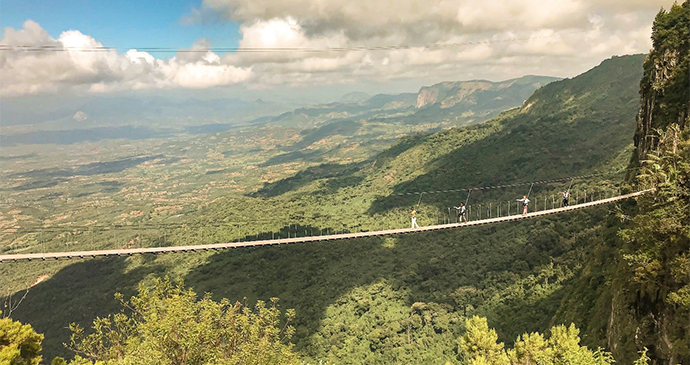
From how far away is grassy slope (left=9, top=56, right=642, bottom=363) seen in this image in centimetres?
3838

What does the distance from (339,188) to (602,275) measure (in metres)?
75.7

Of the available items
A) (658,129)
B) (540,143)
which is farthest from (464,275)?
(540,143)

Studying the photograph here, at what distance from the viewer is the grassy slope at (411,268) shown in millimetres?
38375

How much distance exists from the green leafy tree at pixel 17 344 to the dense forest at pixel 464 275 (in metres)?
0.05

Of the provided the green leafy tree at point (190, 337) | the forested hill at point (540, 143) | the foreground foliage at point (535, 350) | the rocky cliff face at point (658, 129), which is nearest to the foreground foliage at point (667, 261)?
the rocky cliff face at point (658, 129)

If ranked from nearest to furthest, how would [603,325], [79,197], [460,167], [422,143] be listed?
1. [603,325]
2. [460,167]
3. [422,143]
4. [79,197]

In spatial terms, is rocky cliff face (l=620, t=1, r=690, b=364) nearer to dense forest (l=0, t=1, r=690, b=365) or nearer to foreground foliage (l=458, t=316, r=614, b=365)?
dense forest (l=0, t=1, r=690, b=365)

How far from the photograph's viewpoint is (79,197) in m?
162

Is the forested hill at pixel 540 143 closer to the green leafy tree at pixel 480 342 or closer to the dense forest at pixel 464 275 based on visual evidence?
the dense forest at pixel 464 275

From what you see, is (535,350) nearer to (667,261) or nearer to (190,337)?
(667,261)

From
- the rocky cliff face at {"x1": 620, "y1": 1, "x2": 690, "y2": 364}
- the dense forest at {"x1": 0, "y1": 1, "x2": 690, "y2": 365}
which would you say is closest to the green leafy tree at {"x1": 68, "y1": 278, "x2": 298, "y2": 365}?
the dense forest at {"x1": 0, "y1": 1, "x2": 690, "y2": 365}

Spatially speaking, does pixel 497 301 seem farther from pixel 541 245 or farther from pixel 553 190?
pixel 553 190

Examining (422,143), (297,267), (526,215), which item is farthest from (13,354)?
(422,143)

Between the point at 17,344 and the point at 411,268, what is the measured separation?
44.7 meters
